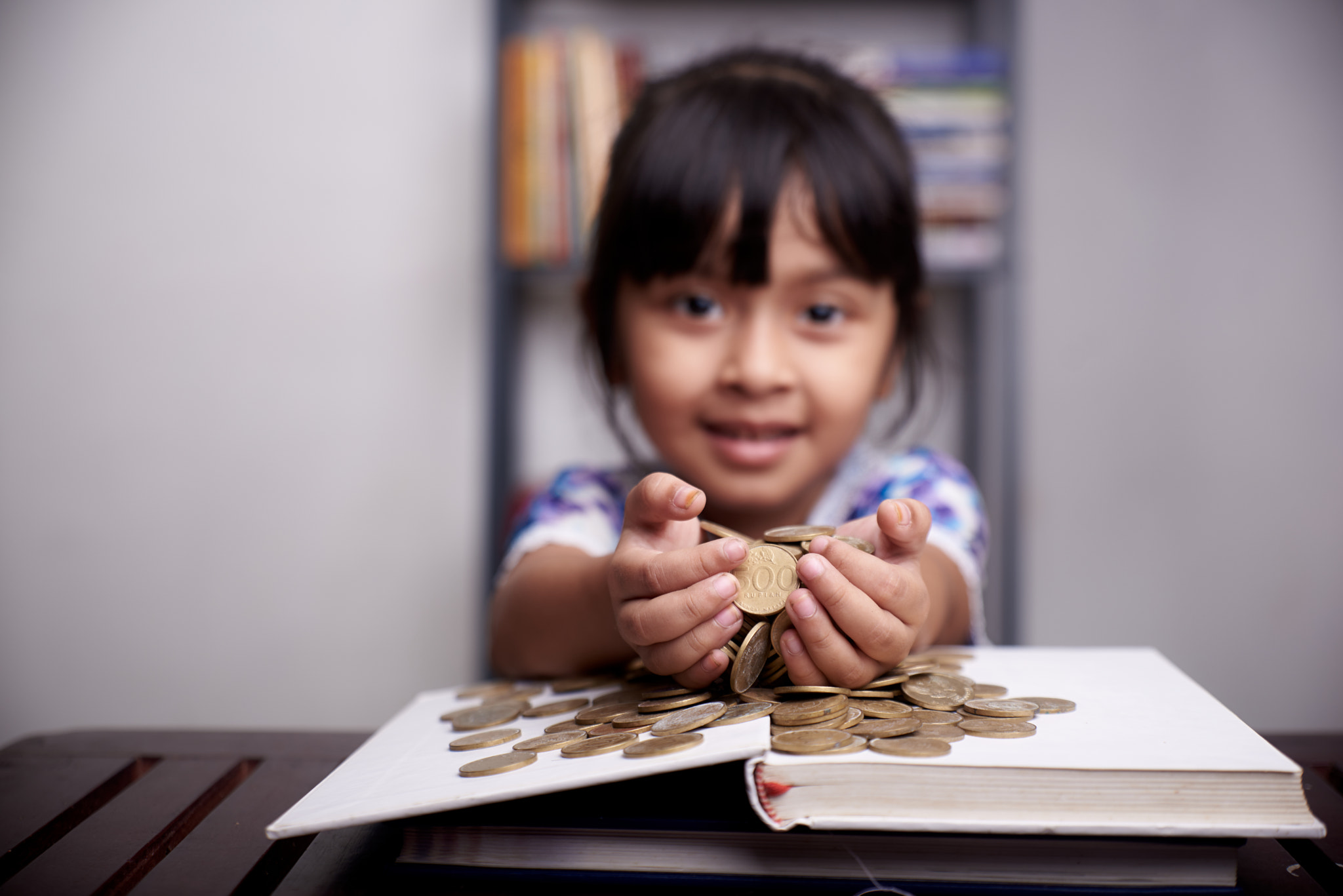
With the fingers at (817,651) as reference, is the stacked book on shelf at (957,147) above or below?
above

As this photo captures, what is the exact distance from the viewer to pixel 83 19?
6.19ft

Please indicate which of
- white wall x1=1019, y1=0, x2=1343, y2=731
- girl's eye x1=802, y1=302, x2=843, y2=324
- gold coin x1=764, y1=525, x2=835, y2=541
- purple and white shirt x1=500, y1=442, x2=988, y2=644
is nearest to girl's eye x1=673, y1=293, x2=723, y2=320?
girl's eye x1=802, y1=302, x2=843, y2=324

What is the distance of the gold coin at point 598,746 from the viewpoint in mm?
443

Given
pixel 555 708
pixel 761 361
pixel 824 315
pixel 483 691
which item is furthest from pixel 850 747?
pixel 824 315

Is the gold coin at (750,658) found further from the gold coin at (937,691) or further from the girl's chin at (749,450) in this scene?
the girl's chin at (749,450)

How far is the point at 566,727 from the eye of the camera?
20.8 inches

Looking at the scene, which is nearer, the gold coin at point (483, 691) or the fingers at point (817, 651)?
the fingers at point (817, 651)

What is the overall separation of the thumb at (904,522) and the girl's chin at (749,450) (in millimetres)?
436

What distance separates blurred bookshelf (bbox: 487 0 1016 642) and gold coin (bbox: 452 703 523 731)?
933 mm

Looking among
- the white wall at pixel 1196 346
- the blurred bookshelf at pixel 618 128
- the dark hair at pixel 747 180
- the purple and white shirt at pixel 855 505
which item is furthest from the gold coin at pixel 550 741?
the white wall at pixel 1196 346

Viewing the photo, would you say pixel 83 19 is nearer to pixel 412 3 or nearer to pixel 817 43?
pixel 412 3

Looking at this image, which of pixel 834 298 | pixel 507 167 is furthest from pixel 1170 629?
pixel 507 167

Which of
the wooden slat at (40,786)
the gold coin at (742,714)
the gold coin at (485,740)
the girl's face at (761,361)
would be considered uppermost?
the girl's face at (761,361)

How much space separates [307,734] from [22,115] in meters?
1.83
